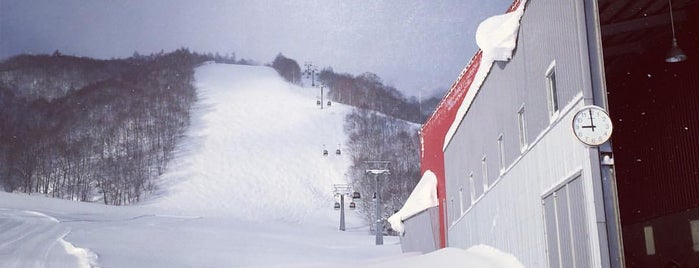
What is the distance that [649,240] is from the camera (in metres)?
14.3

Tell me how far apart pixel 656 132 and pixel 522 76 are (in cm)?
396

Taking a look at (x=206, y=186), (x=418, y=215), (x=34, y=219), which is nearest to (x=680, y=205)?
(x=418, y=215)

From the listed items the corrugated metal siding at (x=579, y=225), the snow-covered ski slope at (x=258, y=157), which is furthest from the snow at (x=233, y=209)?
the corrugated metal siding at (x=579, y=225)

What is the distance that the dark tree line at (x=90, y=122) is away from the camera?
84938 mm

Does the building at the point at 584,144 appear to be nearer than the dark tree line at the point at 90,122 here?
Yes

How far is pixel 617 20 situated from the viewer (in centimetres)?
1215

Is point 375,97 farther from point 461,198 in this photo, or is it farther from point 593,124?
point 593,124

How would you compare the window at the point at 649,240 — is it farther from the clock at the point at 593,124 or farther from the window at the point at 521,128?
the clock at the point at 593,124

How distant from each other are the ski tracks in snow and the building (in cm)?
1220

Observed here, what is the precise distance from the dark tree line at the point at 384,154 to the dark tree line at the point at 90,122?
24.4m

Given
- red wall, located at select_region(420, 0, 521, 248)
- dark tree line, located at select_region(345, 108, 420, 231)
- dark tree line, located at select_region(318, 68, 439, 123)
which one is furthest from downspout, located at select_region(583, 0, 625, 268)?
dark tree line, located at select_region(318, 68, 439, 123)

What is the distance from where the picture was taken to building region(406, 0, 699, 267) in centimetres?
889

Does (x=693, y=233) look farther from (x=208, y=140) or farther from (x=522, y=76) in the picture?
(x=208, y=140)

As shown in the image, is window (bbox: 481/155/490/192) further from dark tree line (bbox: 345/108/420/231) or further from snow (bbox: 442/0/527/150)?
dark tree line (bbox: 345/108/420/231)
